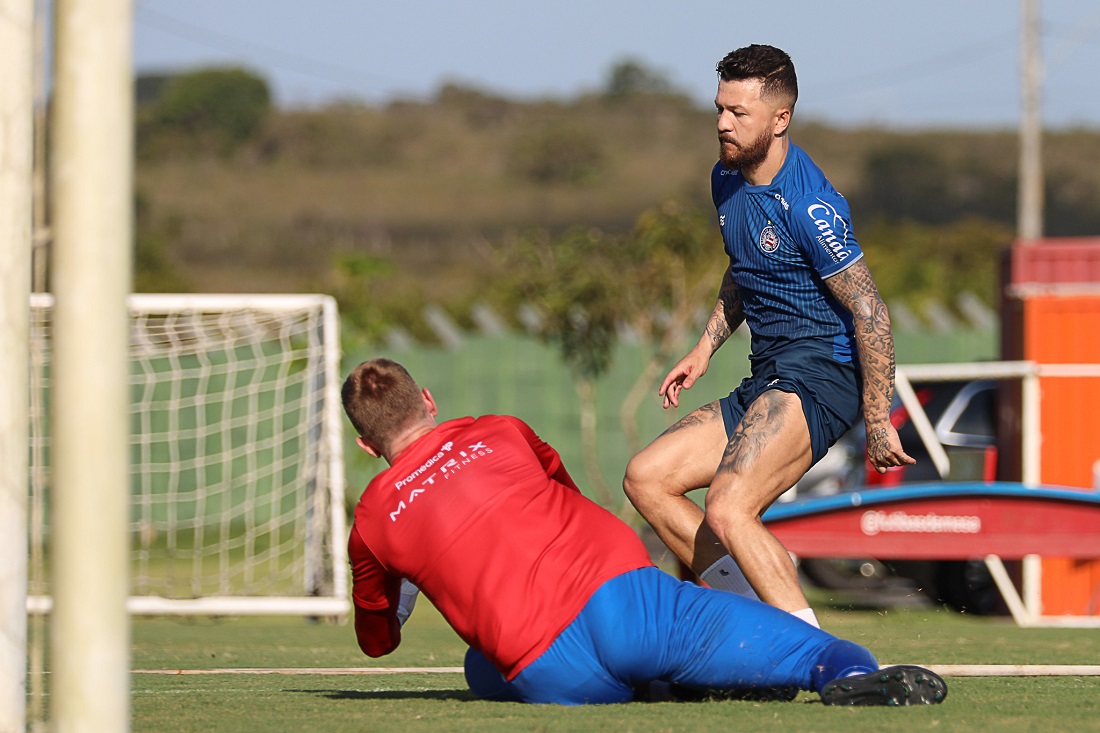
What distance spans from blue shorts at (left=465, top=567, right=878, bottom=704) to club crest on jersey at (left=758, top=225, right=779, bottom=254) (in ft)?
4.13

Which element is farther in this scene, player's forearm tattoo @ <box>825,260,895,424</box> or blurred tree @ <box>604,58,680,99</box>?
blurred tree @ <box>604,58,680,99</box>

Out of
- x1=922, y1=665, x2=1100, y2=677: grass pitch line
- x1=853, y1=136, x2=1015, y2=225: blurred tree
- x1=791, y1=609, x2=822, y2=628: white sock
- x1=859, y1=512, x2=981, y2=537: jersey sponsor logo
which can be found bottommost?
x1=859, y1=512, x2=981, y2=537: jersey sponsor logo

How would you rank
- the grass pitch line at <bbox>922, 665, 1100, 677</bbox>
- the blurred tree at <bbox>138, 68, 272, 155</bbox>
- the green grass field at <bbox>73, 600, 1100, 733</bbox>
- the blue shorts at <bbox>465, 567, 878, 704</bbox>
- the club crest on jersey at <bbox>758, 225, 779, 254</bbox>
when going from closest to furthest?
the green grass field at <bbox>73, 600, 1100, 733</bbox> < the blue shorts at <bbox>465, 567, 878, 704</bbox> < the club crest on jersey at <bbox>758, 225, 779, 254</bbox> < the grass pitch line at <bbox>922, 665, 1100, 677</bbox> < the blurred tree at <bbox>138, 68, 272, 155</bbox>

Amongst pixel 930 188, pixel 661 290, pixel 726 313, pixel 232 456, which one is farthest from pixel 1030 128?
pixel 930 188

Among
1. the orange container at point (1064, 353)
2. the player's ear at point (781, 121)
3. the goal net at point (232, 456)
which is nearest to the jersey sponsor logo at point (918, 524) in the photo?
the orange container at point (1064, 353)

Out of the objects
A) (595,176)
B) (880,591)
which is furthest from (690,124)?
(880,591)

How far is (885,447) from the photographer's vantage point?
476 cm

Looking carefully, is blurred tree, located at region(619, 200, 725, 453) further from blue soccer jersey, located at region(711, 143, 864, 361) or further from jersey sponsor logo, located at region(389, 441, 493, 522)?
jersey sponsor logo, located at region(389, 441, 493, 522)

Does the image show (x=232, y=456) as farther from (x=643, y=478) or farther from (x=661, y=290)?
(x=643, y=478)

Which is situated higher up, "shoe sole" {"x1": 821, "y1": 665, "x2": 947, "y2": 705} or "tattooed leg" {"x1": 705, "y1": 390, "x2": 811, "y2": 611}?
"tattooed leg" {"x1": 705, "y1": 390, "x2": 811, "y2": 611}

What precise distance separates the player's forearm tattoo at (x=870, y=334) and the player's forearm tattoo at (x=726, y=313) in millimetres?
746

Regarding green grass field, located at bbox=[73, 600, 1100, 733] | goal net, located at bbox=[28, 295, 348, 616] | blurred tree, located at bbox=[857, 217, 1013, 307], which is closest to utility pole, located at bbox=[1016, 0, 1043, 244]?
blurred tree, located at bbox=[857, 217, 1013, 307]

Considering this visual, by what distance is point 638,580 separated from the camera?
4.16 meters

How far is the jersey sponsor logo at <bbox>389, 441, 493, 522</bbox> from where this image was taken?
420 cm
